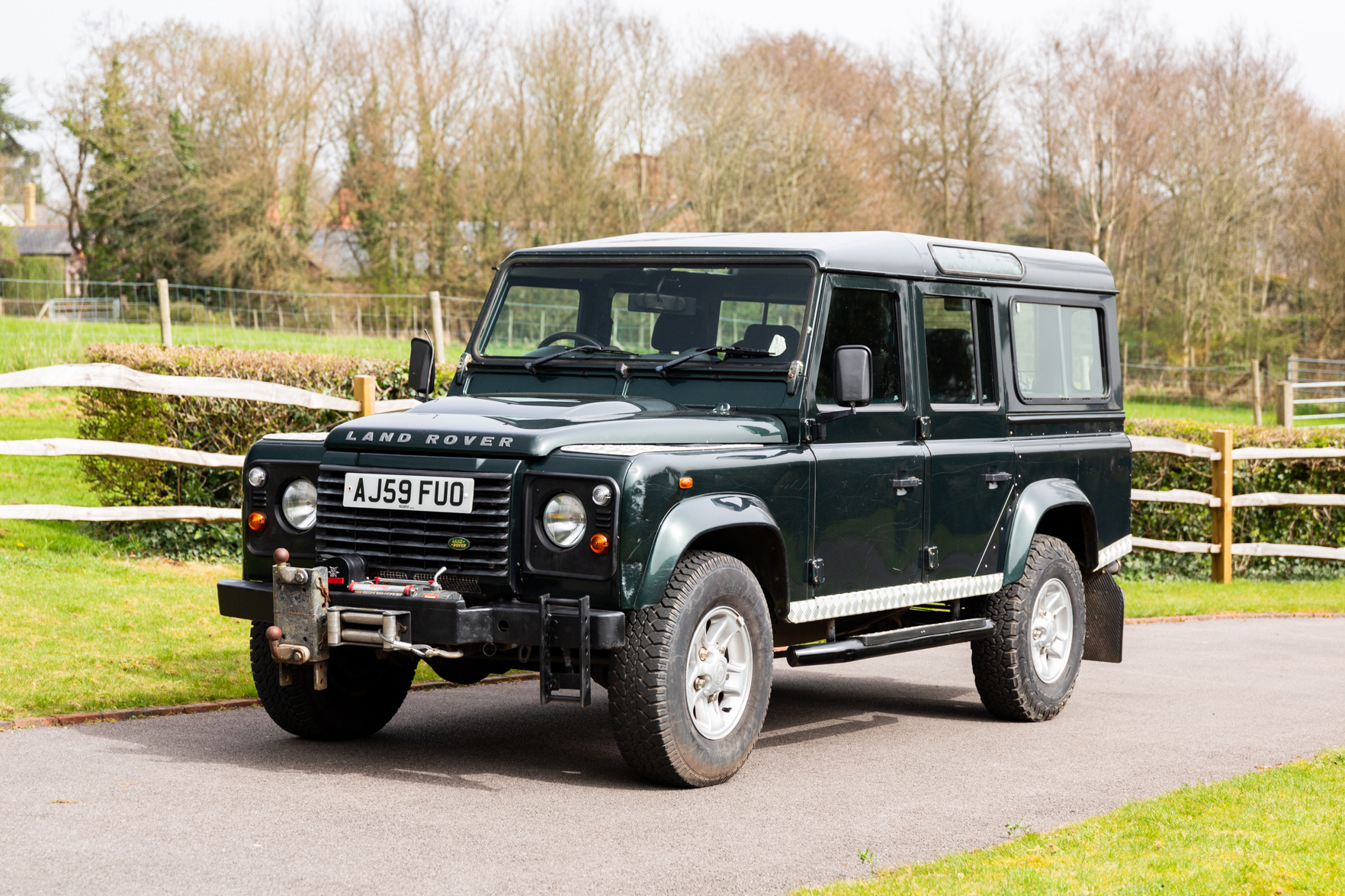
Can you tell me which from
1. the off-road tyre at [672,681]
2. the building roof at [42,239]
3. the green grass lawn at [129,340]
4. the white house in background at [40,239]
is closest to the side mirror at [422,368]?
the off-road tyre at [672,681]

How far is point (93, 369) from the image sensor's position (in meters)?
10.9

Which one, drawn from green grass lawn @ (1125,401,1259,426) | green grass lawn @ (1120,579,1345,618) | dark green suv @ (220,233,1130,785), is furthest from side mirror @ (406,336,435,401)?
green grass lawn @ (1125,401,1259,426)

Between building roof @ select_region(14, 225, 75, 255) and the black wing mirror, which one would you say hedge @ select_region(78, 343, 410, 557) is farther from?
building roof @ select_region(14, 225, 75, 255)

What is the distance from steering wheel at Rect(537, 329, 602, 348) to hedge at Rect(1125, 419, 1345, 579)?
34.5 ft

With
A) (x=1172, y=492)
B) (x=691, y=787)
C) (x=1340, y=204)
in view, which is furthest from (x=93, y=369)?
(x=1340, y=204)

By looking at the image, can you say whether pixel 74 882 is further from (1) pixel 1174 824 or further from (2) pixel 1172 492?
(2) pixel 1172 492

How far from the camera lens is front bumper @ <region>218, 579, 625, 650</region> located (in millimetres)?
5895

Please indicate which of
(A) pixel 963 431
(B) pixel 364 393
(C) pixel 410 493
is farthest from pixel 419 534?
(B) pixel 364 393

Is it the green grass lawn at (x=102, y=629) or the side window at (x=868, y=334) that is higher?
the side window at (x=868, y=334)

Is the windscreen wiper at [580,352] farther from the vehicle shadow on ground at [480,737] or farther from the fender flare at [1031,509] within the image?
the fender flare at [1031,509]

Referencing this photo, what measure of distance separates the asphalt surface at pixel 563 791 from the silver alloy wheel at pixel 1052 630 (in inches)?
12.9

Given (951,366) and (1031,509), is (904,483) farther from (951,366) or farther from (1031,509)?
(1031,509)

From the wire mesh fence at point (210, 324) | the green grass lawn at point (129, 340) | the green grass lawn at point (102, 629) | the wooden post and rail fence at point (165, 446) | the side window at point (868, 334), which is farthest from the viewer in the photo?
the wire mesh fence at point (210, 324)

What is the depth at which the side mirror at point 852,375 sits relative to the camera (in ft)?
22.9
